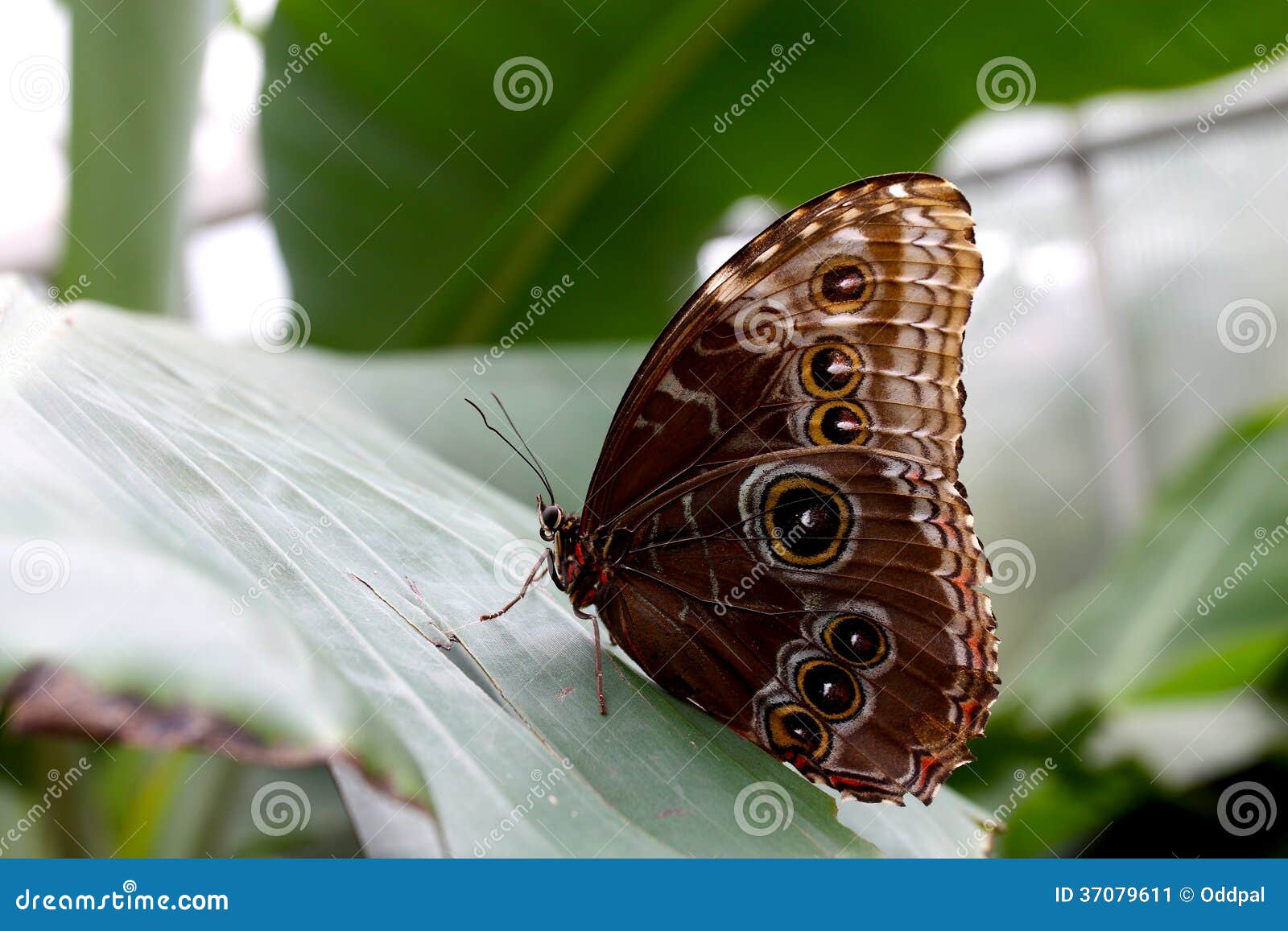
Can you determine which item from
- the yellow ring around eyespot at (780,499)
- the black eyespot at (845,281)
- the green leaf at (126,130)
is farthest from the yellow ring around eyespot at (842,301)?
the green leaf at (126,130)

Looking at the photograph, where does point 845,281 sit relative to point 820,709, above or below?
above

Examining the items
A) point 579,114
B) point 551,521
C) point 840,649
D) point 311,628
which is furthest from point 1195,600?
point 311,628

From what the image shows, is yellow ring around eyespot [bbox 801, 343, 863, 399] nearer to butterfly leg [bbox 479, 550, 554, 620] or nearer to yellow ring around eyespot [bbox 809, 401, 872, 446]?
yellow ring around eyespot [bbox 809, 401, 872, 446]

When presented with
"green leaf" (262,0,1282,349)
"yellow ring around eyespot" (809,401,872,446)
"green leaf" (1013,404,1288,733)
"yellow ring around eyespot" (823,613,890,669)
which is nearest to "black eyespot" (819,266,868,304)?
"yellow ring around eyespot" (809,401,872,446)

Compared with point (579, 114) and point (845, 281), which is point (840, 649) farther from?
point (579, 114)

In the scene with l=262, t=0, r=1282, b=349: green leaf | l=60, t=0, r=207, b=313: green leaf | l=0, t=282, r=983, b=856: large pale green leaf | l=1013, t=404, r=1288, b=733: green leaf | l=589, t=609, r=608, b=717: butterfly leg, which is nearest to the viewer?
l=0, t=282, r=983, b=856: large pale green leaf

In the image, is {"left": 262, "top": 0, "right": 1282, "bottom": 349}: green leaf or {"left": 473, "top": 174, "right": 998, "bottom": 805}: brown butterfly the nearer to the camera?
{"left": 473, "top": 174, "right": 998, "bottom": 805}: brown butterfly
